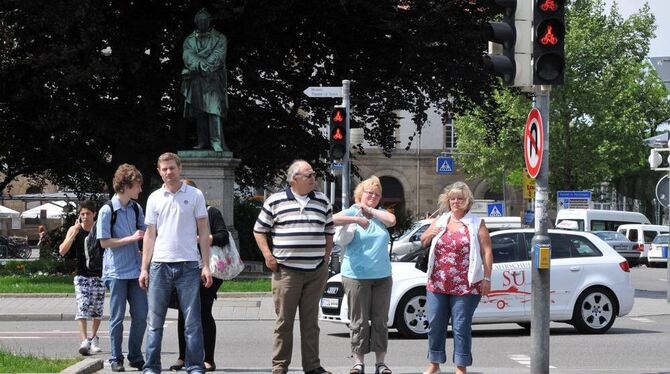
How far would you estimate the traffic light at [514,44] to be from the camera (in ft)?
36.5

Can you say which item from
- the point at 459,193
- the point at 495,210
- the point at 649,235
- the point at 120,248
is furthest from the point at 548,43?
the point at 649,235

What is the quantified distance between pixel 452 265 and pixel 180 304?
229 cm

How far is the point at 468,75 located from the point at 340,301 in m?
15.1

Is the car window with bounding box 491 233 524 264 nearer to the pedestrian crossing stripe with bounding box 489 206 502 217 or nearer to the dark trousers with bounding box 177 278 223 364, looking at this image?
the dark trousers with bounding box 177 278 223 364

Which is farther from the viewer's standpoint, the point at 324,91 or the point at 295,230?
the point at 324,91

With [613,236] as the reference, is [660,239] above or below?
below

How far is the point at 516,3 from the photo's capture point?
11258mm

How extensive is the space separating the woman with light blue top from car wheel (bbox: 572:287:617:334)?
6341 millimetres

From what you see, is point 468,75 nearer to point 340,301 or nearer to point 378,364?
point 340,301

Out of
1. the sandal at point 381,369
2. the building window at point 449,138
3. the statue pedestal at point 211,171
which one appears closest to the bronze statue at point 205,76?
the statue pedestal at point 211,171

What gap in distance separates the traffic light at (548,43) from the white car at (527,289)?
609cm

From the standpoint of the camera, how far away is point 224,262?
1184 centimetres

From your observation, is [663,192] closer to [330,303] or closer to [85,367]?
[330,303]

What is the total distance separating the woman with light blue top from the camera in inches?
460
